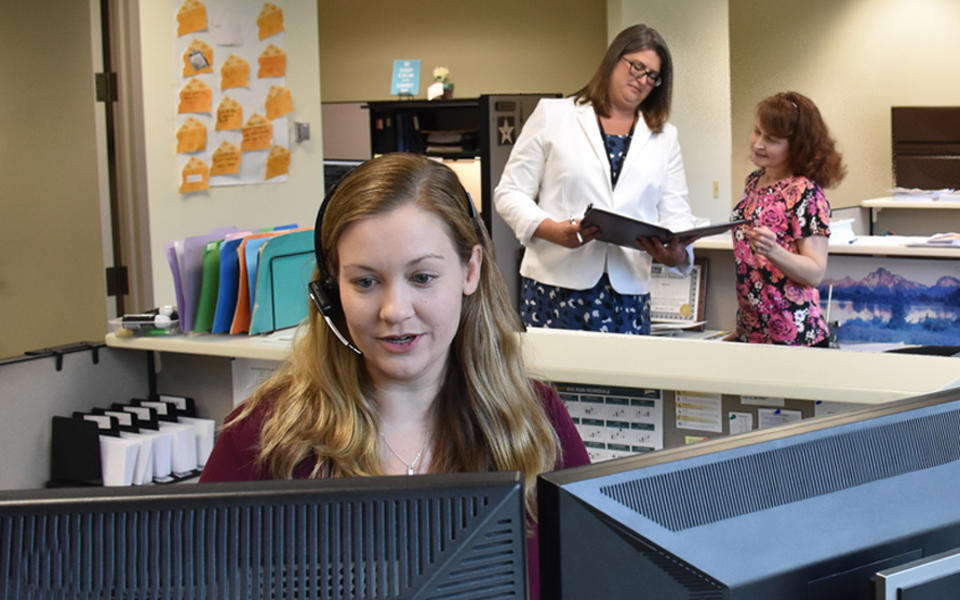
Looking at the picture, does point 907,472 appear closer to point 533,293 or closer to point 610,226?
point 610,226

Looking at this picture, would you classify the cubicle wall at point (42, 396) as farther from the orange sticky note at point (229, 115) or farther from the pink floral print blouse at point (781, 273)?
the orange sticky note at point (229, 115)

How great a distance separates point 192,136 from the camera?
396 cm

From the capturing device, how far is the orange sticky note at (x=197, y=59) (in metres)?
3.95

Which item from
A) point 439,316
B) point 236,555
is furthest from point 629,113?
point 236,555

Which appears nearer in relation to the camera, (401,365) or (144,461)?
(401,365)

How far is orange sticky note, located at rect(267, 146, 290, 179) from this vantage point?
174 inches

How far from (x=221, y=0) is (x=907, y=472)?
3.91 metres

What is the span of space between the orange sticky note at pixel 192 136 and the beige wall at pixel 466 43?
4597 mm

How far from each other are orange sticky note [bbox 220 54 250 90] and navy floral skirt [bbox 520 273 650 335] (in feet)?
6.60

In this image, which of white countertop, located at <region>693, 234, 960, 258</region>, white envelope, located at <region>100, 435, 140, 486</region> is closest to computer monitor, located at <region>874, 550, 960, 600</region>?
white envelope, located at <region>100, 435, 140, 486</region>

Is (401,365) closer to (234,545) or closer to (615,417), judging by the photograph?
(234,545)

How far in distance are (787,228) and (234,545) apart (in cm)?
246

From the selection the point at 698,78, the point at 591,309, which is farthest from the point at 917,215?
the point at 591,309

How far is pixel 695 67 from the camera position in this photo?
6.07 metres
